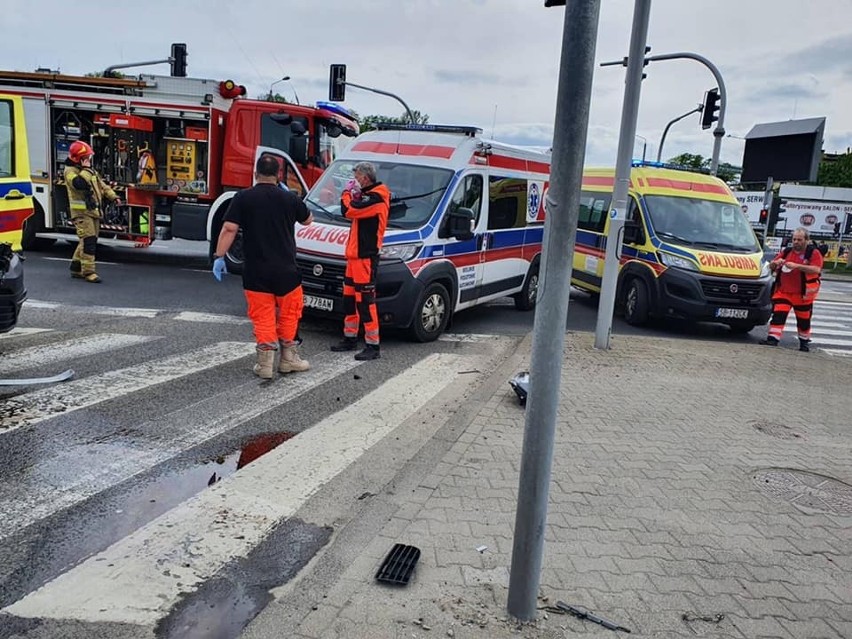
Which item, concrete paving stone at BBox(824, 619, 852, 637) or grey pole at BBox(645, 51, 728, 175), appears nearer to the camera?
concrete paving stone at BBox(824, 619, 852, 637)

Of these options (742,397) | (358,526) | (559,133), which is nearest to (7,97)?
A: (358,526)

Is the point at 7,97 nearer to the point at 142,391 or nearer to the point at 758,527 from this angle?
the point at 142,391

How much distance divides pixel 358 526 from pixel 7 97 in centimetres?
601

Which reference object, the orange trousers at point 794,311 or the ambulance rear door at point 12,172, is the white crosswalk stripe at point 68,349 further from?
the orange trousers at point 794,311

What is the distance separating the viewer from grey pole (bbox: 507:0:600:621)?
249 centimetres

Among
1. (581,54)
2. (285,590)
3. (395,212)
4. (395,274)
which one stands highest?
(581,54)

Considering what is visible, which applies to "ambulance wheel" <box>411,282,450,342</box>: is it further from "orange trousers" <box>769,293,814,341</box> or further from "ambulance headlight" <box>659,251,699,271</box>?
"orange trousers" <box>769,293,814,341</box>

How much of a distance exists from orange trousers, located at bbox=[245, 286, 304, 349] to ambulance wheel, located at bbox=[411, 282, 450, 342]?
5.98 feet

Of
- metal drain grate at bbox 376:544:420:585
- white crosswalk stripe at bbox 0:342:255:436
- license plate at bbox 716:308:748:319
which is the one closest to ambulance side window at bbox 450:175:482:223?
white crosswalk stripe at bbox 0:342:255:436

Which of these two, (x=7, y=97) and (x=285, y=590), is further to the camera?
(x=7, y=97)

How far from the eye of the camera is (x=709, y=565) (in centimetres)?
352

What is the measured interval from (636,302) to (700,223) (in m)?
1.66

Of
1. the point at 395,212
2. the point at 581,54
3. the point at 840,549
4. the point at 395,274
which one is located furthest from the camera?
the point at 395,212

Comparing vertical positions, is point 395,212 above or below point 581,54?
below
